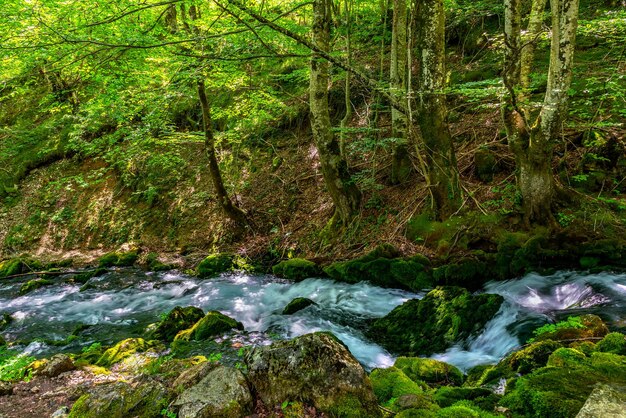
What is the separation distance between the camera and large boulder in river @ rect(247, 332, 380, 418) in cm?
273

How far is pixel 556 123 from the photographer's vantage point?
5992 millimetres

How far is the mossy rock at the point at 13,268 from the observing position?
11945 millimetres

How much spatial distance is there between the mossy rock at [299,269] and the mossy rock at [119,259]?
5661 mm

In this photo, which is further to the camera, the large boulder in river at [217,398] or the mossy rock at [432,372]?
the mossy rock at [432,372]

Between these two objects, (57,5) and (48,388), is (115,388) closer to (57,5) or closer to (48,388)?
(48,388)

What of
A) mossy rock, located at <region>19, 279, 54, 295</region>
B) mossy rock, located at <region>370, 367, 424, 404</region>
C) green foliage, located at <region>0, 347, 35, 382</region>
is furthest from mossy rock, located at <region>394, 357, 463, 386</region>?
mossy rock, located at <region>19, 279, 54, 295</region>

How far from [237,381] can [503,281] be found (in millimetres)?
5025

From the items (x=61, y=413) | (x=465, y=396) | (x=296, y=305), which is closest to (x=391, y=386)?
(x=465, y=396)

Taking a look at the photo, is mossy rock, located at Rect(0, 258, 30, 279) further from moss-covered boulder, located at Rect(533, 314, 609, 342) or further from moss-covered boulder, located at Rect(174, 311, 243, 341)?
moss-covered boulder, located at Rect(533, 314, 609, 342)

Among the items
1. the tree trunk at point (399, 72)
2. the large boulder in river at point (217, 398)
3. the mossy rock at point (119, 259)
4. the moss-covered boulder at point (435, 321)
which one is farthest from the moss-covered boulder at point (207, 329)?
the mossy rock at point (119, 259)

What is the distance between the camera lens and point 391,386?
3230mm

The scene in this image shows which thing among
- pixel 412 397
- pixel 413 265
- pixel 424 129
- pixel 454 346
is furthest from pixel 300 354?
pixel 424 129

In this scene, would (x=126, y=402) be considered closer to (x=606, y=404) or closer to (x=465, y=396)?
(x=465, y=396)

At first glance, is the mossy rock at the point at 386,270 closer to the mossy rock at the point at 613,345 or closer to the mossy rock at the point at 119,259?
the mossy rock at the point at 613,345
